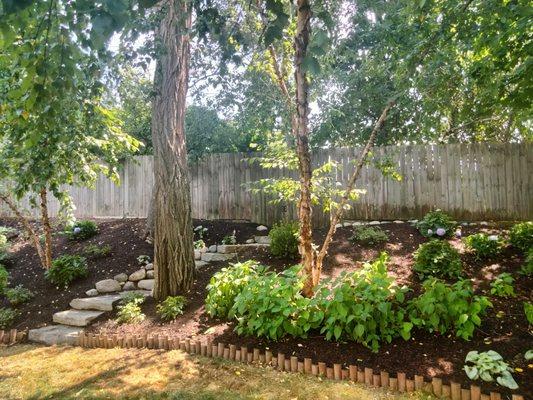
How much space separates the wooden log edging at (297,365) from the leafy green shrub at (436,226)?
346 cm

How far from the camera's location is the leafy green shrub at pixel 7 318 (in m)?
4.94

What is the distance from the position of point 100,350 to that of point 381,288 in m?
3.04

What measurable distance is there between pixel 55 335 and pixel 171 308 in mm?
1480

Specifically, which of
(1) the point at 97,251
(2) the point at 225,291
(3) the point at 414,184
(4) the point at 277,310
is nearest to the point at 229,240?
(1) the point at 97,251

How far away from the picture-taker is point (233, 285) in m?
4.04

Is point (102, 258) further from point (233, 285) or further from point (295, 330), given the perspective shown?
point (295, 330)

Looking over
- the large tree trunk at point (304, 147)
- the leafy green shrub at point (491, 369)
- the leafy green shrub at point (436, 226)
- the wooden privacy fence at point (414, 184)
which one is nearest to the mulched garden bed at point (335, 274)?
the leafy green shrub at point (491, 369)

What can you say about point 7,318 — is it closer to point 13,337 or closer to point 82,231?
point 13,337

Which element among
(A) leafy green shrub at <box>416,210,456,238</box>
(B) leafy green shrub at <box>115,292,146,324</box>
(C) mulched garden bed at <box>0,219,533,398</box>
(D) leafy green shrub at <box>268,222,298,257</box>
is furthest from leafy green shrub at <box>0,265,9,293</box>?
(A) leafy green shrub at <box>416,210,456,238</box>

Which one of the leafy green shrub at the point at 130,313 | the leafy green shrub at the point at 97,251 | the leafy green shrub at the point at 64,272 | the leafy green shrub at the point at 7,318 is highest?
the leafy green shrub at the point at 97,251

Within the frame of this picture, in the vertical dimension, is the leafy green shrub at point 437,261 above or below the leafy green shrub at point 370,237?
below

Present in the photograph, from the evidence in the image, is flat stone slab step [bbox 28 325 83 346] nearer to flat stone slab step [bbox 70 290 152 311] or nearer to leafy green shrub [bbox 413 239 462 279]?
flat stone slab step [bbox 70 290 152 311]

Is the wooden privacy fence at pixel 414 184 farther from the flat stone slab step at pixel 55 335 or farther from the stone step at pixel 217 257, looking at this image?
the flat stone slab step at pixel 55 335

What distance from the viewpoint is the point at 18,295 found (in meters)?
5.46
